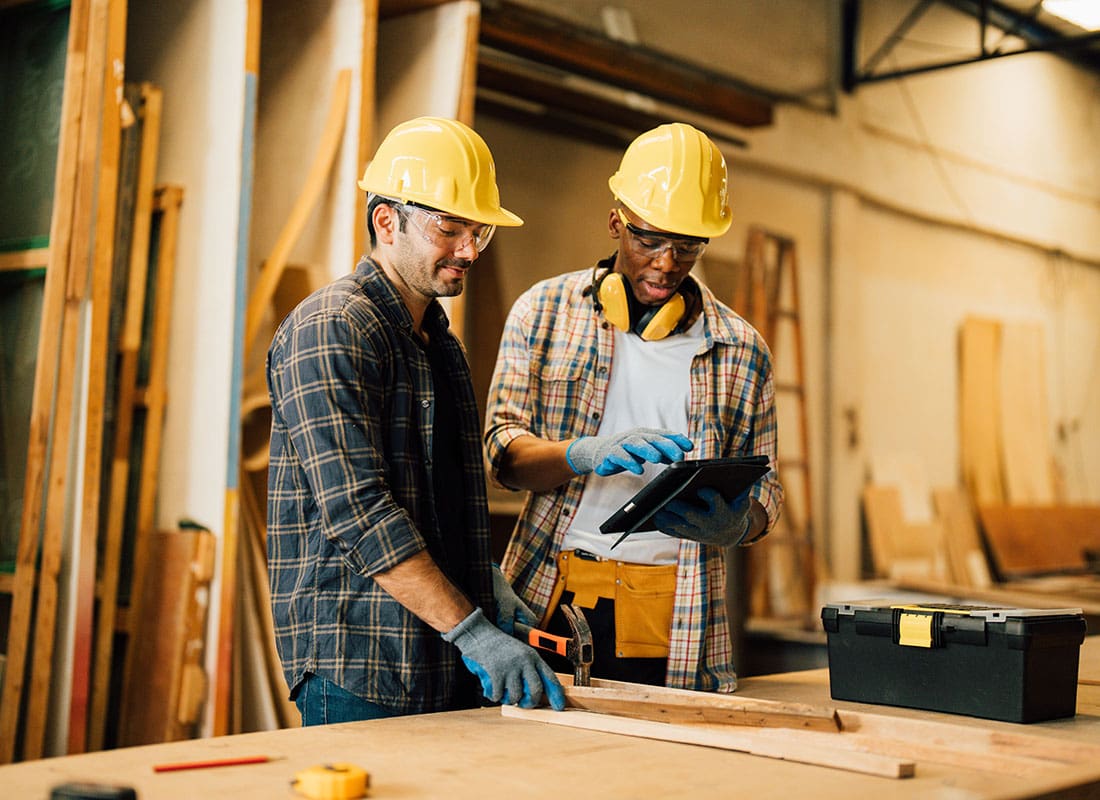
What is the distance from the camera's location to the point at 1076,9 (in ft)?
26.9

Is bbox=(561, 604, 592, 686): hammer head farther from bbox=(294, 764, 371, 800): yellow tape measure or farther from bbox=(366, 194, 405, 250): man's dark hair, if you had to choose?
bbox=(366, 194, 405, 250): man's dark hair

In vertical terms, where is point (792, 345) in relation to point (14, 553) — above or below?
above

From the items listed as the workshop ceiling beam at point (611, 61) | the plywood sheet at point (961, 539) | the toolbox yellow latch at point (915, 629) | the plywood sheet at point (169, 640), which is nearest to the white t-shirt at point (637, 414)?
the toolbox yellow latch at point (915, 629)

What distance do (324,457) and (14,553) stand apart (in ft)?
6.71

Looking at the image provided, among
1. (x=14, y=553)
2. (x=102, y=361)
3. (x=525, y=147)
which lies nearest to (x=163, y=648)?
(x=14, y=553)

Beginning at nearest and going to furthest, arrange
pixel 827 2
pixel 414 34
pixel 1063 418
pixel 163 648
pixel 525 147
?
pixel 163 648, pixel 414 34, pixel 525 147, pixel 827 2, pixel 1063 418

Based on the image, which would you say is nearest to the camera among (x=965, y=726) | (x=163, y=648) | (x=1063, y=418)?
(x=965, y=726)

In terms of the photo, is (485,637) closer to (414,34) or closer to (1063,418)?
(414,34)

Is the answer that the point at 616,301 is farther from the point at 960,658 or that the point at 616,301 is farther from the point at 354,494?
the point at 960,658

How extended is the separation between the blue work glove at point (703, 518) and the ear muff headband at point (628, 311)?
0.43 metres

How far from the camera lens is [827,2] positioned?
848 cm

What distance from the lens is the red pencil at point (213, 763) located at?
1.67 m

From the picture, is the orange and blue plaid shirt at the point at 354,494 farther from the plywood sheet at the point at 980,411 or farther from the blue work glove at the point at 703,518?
the plywood sheet at the point at 980,411

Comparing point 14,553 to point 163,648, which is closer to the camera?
point 14,553
